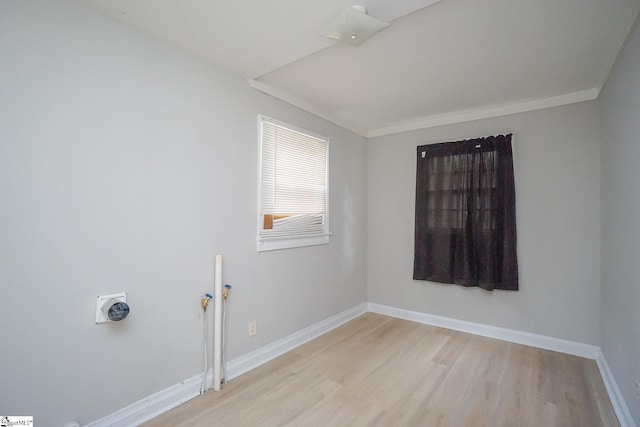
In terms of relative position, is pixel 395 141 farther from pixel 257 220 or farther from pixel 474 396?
pixel 474 396

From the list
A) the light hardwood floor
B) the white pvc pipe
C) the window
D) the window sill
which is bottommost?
the light hardwood floor

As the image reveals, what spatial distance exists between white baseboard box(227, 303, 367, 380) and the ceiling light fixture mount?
2.46m

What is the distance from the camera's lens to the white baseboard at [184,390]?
5.71ft

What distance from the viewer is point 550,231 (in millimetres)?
2910

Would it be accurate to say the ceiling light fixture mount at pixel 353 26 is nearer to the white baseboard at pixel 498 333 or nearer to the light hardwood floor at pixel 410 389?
the light hardwood floor at pixel 410 389

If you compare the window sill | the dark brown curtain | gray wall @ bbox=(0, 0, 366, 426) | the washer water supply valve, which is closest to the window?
the window sill

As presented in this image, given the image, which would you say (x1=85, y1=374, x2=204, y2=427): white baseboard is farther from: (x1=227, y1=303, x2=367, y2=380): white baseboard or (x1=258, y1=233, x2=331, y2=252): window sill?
(x1=258, y1=233, x2=331, y2=252): window sill

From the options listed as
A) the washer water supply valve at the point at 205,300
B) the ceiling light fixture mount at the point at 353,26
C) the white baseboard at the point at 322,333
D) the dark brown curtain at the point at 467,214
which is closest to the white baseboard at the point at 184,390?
the white baseboard at the point at 322,333

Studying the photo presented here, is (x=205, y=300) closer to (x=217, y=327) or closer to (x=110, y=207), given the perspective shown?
(x=217, y=327)

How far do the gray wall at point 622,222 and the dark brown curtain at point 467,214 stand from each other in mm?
754

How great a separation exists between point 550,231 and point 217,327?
3.20m

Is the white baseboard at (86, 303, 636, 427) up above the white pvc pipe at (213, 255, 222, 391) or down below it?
below

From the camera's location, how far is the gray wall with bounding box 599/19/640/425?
5.52 ft

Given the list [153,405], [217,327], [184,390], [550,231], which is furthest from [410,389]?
[550,231]
